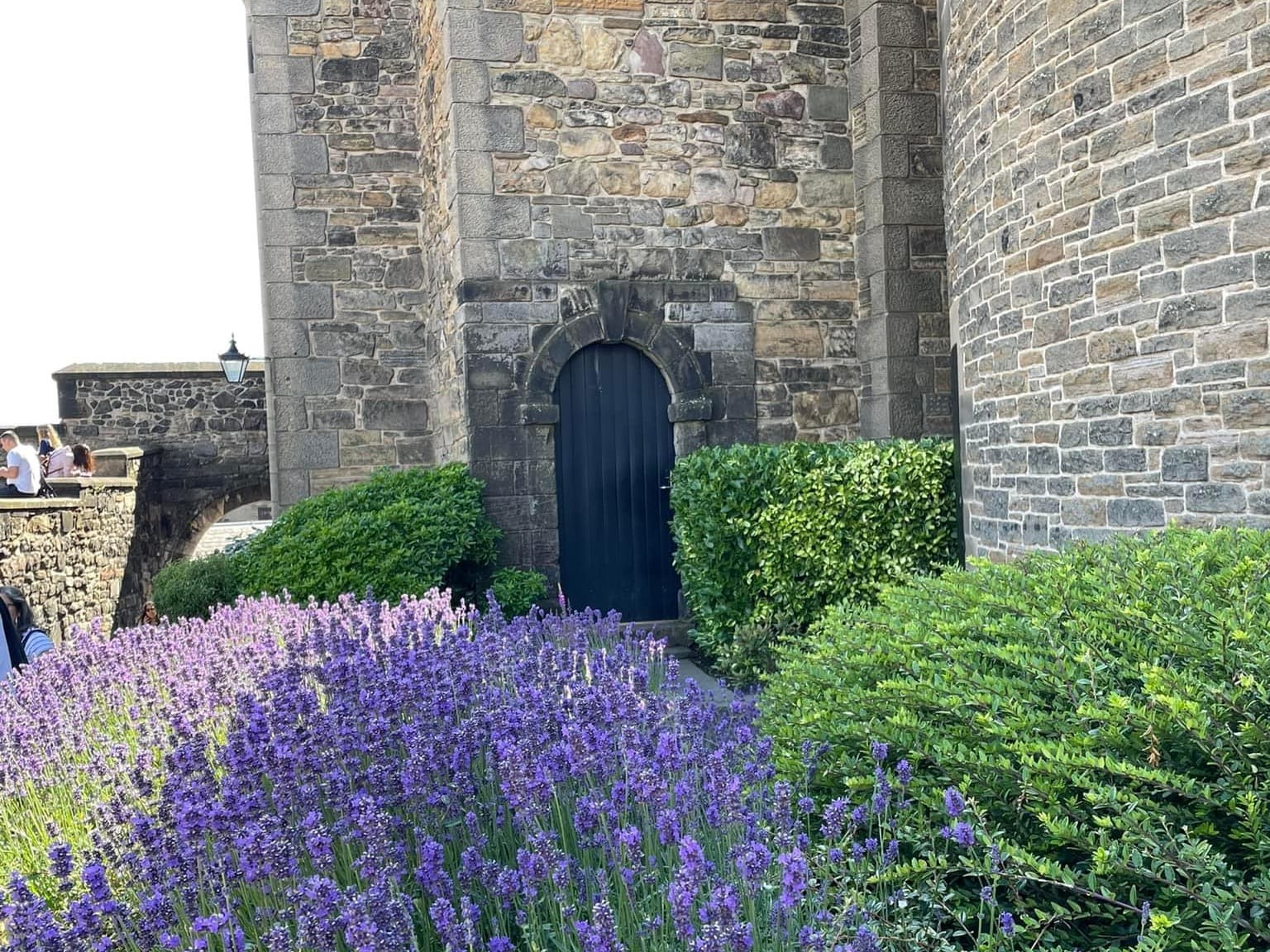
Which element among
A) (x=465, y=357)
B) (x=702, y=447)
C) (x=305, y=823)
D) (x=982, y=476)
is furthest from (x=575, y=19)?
(x=305, y=823)

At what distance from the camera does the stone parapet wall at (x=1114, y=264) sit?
525 centimetres

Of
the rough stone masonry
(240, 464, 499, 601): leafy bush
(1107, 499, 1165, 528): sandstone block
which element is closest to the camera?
(1107, 499, 1165, 528): sandstone block

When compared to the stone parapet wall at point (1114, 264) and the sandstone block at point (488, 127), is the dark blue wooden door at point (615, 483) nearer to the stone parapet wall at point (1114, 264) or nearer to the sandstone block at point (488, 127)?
the sandstone block at point (488, 127)

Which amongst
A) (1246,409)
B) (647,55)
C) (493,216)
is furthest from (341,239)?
(1246,409)

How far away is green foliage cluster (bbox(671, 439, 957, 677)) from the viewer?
8031 mm

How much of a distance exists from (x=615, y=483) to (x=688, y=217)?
7.84 feet

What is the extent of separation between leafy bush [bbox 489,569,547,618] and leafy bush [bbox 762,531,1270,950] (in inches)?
218

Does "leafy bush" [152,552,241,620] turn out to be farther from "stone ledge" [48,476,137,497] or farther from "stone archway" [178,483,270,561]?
"stone archway" [178,483,270,561]

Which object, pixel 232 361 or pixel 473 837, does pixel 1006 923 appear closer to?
pixel 473 837

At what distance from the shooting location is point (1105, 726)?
2555 mm

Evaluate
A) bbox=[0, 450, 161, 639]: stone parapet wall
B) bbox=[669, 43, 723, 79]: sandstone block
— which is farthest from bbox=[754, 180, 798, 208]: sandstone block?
bbox=[0, 450, 161, 639]: stone parapet wall

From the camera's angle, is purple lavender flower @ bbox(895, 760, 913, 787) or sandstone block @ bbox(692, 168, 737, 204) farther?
sandstone block @ bbox(692, 168, 737, 204)

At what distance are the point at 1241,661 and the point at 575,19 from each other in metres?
8.37

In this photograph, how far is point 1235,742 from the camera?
2373mm
